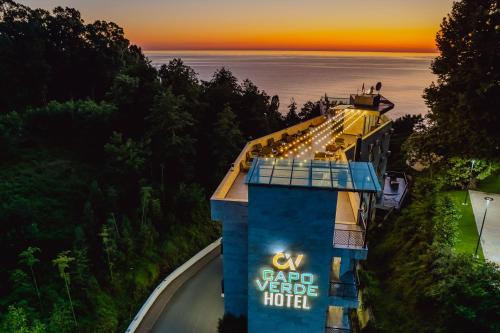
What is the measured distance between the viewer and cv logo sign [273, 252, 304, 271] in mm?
15580

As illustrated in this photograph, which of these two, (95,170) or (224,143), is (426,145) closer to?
(224,143)

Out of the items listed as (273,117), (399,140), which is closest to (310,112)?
(273,117)

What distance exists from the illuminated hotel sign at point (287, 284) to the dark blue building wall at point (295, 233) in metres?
0.20

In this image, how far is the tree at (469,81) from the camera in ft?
70.6

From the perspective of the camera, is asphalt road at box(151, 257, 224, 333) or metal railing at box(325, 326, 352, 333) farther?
asphalt road at box(151, 257, 224, 333)

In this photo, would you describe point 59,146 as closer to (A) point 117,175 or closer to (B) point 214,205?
(A) point 117,175

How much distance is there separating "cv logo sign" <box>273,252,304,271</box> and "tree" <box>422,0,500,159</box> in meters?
14.9

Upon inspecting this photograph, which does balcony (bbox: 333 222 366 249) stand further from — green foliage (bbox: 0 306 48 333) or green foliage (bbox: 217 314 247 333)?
green foliage (bbox: 0 306 48 333)

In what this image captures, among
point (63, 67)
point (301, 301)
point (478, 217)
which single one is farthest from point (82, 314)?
point (63, 67)

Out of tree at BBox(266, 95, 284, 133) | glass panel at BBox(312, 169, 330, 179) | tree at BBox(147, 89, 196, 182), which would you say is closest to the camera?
glass panel at BBox(312, 169, 330, 179)

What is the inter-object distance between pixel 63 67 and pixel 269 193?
45.6m

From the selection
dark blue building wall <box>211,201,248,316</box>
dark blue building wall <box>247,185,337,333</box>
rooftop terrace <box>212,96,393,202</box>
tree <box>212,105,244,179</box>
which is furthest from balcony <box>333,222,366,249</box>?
tree <box>212,105,244,179</box>

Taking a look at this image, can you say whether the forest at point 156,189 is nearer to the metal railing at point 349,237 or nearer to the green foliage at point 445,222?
the green foliage at point 445,222

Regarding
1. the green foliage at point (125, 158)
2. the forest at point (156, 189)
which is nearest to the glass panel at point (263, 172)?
the forest at point (156, 189)
